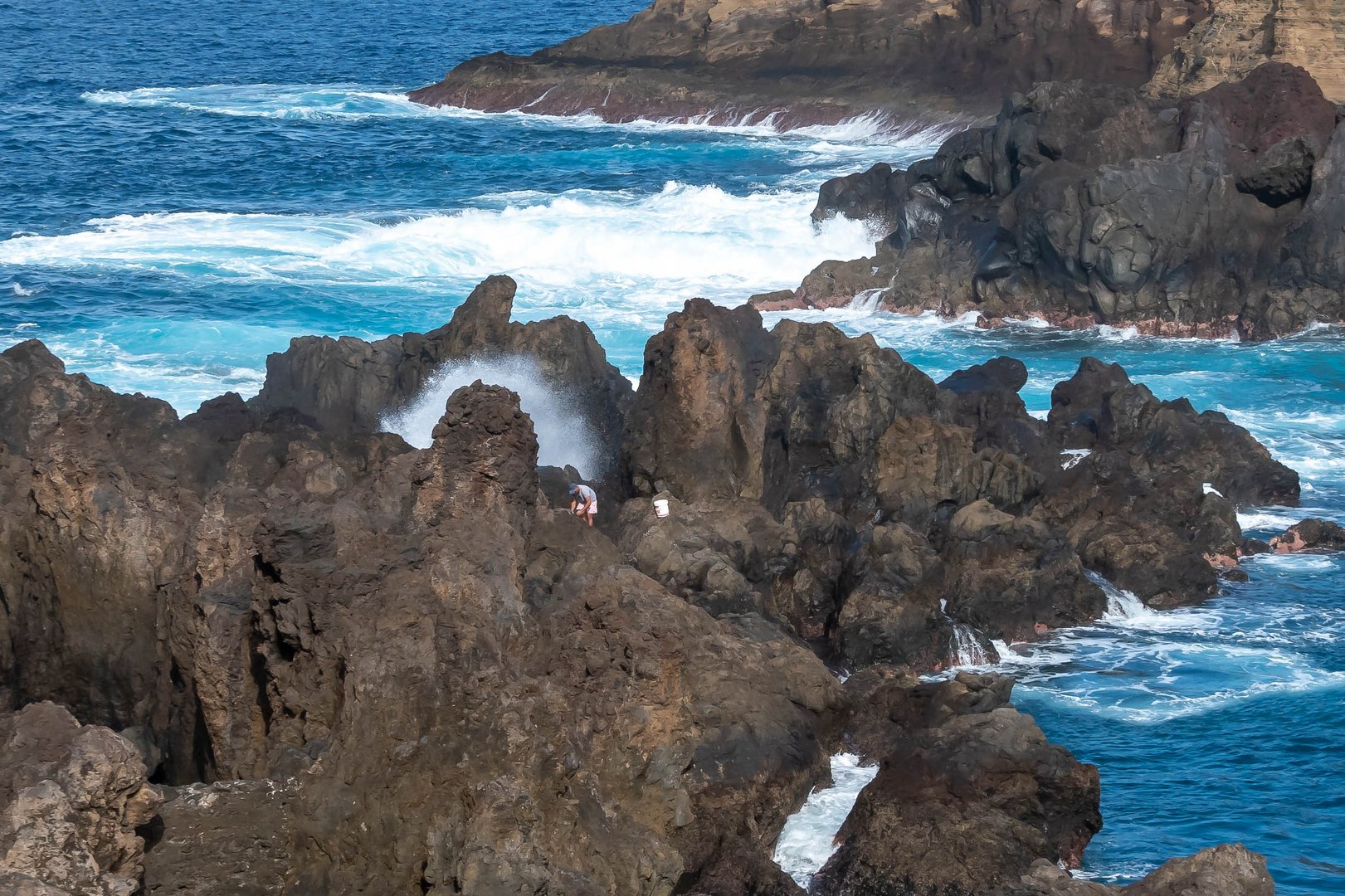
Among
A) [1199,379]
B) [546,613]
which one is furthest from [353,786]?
[1199,379]

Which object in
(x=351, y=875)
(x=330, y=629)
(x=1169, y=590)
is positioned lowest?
(x=1169, y=590)

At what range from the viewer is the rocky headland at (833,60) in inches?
2591

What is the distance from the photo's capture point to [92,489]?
1614cm

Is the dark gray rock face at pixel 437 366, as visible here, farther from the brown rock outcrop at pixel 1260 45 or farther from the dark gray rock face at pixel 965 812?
the brown rock outcrop at pixel 1260 45

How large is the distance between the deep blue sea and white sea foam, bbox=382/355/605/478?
8124mm

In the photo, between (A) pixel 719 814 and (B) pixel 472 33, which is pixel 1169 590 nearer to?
(A) pixel 719 814

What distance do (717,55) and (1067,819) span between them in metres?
68.1

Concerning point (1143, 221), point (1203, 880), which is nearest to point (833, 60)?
point (1143, 221)

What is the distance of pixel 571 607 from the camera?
14422 mm

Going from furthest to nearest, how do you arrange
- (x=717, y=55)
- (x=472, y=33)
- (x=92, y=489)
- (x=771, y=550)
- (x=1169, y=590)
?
(x=472, y=33) → (x=717, y=55) → (x=1169, y=590) → (x=771, y=550) → (x=92, y=489)

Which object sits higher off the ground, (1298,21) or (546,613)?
(1298,21)

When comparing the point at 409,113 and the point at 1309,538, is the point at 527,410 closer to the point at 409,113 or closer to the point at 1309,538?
the point at 1309,538

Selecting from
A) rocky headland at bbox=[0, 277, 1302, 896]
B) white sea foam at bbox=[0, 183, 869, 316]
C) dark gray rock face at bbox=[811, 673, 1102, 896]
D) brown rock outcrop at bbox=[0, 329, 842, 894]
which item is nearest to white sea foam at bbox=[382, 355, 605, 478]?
rocky headland at bbox=[0, 277, 1302, 896]

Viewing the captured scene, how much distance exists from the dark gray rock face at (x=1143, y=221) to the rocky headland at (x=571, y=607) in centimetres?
1117
